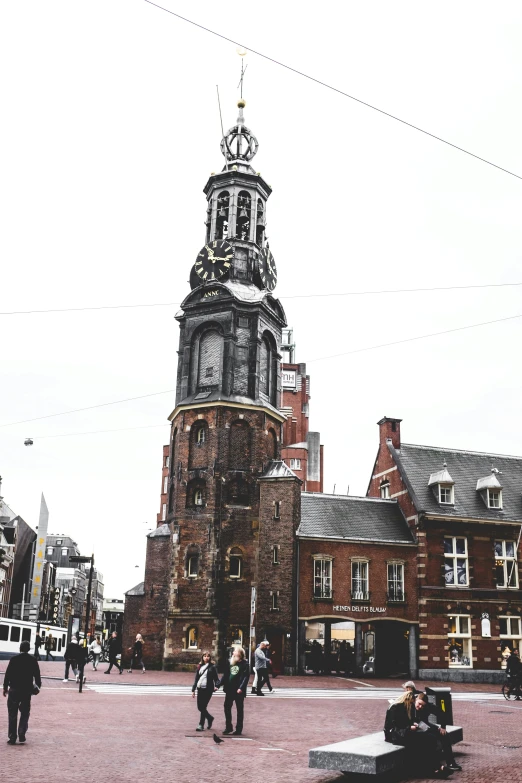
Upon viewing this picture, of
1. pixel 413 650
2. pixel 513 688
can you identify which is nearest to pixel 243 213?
pixel 413 650

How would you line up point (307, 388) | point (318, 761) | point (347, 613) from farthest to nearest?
point (307, 388) < point (347, 613) < point (318, 761)

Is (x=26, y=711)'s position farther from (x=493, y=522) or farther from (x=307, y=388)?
(x=307, y=388)

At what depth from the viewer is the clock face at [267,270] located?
170 feet

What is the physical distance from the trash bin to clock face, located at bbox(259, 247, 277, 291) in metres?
40.3

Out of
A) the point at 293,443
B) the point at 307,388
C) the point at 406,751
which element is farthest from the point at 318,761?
the point at 307,388

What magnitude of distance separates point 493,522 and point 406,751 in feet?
119

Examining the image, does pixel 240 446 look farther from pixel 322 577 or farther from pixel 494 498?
pixel 494 498

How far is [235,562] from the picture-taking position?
44750mm

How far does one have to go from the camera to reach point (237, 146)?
2213 inches

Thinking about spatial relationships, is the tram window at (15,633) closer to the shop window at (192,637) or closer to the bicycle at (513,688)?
the shop window at (192,637)

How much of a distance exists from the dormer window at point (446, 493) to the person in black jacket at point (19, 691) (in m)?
35.9

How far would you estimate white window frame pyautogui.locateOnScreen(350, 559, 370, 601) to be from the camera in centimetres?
4322

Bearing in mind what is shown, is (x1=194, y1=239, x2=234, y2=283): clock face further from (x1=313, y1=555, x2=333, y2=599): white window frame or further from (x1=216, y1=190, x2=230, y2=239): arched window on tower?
(x1=313, y1=555, x2=333, y2=599): white window frame

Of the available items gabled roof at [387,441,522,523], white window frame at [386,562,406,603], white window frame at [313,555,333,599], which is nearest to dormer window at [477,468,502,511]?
gabled roof at [387,441,522,523]
